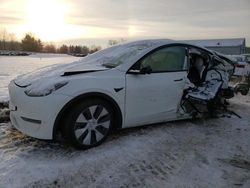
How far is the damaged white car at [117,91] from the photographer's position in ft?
12.0

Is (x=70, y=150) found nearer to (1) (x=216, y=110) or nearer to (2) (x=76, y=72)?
(2) (x=76, y=72)

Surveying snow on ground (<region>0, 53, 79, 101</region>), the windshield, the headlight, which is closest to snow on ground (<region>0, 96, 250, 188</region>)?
the headlight

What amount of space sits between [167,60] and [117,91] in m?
1.21

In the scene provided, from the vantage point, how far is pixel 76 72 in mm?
4000

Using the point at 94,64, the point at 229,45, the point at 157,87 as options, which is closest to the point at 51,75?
the point at 94,64

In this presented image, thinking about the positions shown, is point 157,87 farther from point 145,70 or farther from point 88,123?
point 88,123

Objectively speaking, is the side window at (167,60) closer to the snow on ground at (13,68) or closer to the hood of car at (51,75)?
the hood of car at (51,75)

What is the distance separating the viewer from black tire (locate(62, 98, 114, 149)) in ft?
12.1

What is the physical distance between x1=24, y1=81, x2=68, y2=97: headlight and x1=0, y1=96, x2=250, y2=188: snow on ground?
2.70 feet

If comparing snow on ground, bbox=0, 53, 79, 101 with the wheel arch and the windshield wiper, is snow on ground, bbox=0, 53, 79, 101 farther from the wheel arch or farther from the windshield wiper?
the wheel arch

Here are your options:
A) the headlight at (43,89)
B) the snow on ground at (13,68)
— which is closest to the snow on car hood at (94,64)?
the headlight at (43,89)

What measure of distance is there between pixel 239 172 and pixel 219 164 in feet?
0.89

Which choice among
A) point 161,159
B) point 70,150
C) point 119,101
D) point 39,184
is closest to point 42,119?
point 70,150

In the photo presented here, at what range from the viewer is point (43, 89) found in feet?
11.9
